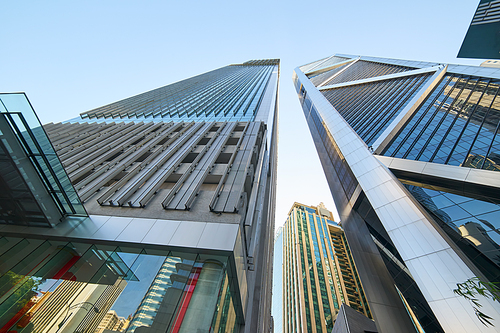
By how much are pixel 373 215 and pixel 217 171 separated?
16.5 m

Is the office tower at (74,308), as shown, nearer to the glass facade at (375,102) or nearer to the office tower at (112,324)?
the office tower at (112,324)

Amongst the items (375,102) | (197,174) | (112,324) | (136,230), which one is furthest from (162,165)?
(375,102)

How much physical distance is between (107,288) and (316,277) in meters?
81.4

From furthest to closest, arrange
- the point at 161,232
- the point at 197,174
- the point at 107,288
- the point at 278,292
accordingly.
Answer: the point at 278,292 → the point at 197,174 → the point at 161,232 → the point at 107,288

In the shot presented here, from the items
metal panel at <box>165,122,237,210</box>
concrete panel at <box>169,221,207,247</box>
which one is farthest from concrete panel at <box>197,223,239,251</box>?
metal panel at <box>165,122,237,210</box>

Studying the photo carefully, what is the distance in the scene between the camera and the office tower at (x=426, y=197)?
10.1 m

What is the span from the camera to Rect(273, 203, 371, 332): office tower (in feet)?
209

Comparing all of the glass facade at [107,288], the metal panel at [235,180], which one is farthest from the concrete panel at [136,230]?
the metal panel at [235,180]

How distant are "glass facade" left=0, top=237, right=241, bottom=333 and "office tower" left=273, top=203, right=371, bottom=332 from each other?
59.6 meters

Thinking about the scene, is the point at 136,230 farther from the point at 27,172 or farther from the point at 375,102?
the point at 375,102

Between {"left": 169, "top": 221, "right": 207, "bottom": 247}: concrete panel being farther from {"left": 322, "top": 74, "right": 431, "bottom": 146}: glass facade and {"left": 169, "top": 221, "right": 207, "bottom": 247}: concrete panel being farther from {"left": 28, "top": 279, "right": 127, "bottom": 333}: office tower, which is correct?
{"left": 322, "top": 74, "right": 431, "bottom": 146}: glass facade

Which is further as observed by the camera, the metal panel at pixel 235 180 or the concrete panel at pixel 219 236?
the metal panel at pixel 235 180

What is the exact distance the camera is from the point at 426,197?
14.2 metres

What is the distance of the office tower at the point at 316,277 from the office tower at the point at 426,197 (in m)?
42.8
